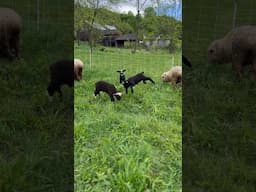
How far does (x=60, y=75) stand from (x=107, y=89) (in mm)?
321

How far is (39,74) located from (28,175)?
25.6 inches

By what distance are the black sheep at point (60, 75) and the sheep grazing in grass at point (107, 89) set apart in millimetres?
119

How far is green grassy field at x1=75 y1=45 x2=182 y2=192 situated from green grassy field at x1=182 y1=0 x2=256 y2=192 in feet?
1.02

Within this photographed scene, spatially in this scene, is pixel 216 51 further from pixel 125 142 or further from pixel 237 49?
pixel 125 142

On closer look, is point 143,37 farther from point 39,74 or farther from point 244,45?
point 244,45

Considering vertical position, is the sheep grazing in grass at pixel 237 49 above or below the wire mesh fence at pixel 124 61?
above

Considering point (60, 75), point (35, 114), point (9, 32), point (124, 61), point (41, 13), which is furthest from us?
point (9, 32)

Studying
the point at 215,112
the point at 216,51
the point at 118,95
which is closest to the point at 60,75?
the point at 118,95

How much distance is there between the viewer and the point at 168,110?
136 centimetres

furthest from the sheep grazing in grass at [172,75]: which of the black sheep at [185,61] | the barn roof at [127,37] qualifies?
the barn roof at [127,37]

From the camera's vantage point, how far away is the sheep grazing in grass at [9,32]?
206cm

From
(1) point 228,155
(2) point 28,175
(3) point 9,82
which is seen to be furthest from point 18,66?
(1) point 228,155

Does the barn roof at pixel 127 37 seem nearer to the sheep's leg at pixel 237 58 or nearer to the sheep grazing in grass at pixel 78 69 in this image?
the sheep grazing in grass at pixel 78 69

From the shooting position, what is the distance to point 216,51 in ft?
7.63
